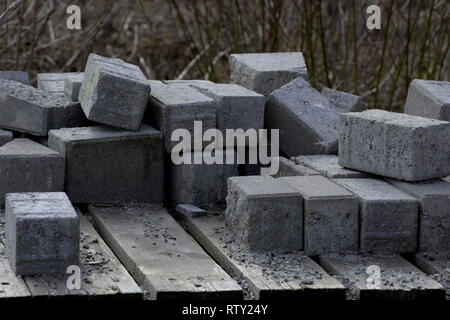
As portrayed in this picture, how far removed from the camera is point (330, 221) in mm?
4508

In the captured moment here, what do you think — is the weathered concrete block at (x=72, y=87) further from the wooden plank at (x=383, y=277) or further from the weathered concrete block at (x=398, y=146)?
the wooden plank at (x=383, y=277)

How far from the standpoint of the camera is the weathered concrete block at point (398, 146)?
15.5 ft

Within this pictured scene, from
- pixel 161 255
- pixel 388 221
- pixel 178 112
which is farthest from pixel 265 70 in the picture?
pixel 161 255

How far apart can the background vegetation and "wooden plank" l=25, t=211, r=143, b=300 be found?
13.3 ft

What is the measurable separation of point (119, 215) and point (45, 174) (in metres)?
0.51

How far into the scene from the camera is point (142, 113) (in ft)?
17.4

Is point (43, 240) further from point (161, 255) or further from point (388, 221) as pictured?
point (388, 221)

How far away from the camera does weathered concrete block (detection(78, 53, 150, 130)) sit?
16.9 ft

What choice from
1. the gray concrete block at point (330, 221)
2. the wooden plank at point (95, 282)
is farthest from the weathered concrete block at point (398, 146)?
the wooden plank at point (95, 282)

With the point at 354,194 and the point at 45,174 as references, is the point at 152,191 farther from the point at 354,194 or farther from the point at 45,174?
the point at 354,194

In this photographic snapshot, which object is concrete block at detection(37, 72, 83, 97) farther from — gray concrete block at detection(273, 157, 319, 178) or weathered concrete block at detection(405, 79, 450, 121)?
weathered concrete block at detection(405, 79, 450, 121)

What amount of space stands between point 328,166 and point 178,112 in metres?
1.01
